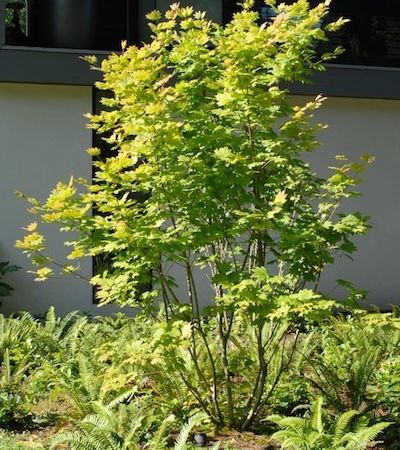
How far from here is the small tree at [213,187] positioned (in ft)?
16.4

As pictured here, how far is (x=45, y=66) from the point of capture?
10195mm

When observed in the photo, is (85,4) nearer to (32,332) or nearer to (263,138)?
(32,332)

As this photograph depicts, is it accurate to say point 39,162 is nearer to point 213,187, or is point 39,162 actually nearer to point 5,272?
point 5,272

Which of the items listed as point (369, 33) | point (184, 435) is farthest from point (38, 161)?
point (184, 435)

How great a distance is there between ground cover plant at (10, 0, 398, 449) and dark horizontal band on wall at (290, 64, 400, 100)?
544cm

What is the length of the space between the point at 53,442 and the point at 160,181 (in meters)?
1.79

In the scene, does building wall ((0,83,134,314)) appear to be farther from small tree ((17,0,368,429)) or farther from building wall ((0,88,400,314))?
small tree ((17,0,368,429))

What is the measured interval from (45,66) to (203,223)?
5.71 metres

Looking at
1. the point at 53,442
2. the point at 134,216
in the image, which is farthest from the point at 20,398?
the point at 134,216

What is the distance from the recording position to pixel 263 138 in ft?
17.5

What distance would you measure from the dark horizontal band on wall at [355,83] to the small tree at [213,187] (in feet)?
18.7

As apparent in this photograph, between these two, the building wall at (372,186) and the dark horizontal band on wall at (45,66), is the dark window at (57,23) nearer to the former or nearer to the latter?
the dark horizontal band on wall at (45,66)

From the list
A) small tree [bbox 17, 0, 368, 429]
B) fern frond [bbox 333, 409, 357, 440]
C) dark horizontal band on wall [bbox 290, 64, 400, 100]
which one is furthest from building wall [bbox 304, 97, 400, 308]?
fern frond [bbox 333, 409, 357, 440]

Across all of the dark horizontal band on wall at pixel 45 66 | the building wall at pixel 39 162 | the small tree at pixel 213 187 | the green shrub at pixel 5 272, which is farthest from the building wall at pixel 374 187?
the small tree at pixel 213 187
